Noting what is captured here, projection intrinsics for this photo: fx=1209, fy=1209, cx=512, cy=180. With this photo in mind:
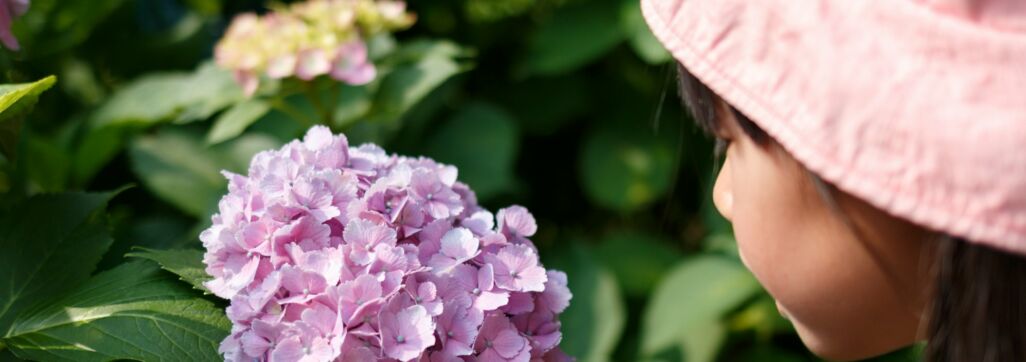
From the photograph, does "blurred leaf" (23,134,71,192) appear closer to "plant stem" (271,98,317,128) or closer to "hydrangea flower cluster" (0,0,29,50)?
"plant stem" (271,98,317,128)

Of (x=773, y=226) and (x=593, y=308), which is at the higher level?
(x=773, y=226)

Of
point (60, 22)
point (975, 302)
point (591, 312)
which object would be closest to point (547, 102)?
point (591, 312)

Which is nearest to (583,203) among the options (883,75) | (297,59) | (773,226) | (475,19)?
(475,19)

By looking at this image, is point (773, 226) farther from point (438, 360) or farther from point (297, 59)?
point (297, 59)

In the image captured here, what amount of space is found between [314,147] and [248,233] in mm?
114

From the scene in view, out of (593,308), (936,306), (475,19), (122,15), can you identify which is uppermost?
(936,306)

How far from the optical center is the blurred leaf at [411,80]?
161cm

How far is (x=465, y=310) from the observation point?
874mm

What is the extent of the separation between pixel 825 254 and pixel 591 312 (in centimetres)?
92

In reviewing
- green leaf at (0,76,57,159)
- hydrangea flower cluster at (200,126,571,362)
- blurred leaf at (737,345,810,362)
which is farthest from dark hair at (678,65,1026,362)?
blurred leaf at (737,345,810,362)

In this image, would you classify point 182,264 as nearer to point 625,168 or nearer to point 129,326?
point 129,326

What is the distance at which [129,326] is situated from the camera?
0.90 metres

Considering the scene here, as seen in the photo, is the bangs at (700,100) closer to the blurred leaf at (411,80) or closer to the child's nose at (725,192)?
the child's nose at (725,192)

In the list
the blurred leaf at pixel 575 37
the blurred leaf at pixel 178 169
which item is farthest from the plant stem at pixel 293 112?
the blurred leaf at pixel 575 37
